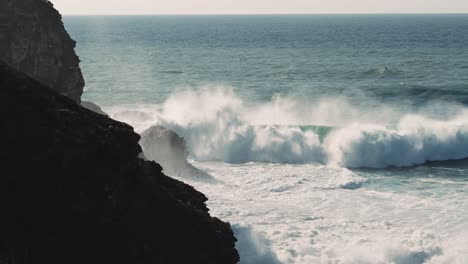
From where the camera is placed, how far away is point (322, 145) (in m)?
40.8

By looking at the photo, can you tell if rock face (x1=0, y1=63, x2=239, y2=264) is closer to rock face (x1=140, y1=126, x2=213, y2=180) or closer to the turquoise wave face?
rock face (x1=140, y1=126, x2=213, y2=180)

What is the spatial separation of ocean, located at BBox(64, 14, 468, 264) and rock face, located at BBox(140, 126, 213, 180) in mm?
668

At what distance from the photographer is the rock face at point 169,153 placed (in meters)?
32.1

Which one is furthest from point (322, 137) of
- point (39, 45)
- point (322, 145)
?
point (39, 45)

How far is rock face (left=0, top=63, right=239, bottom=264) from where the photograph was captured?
11703mm

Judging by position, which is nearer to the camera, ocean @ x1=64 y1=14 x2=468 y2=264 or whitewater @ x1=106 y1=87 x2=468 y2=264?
whitewater @ x1=106 y1=87 x2=468 y2=264

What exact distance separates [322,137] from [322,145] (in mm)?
2376

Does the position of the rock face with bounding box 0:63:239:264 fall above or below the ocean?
above

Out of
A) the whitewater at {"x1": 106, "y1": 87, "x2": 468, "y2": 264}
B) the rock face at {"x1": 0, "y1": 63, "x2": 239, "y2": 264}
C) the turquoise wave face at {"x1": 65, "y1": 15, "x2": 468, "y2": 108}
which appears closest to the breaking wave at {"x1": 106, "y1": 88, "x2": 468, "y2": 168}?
the whitewater at {"x1": 106, "y1": 87, "x2": 468, "y2": 264}

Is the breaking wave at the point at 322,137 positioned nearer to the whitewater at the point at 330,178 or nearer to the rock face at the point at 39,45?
the whitewater at the point at 330,178

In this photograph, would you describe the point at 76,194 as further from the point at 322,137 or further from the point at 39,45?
the point at 322,137

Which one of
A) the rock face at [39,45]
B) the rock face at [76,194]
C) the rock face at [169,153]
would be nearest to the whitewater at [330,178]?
the rock face at [169,153]

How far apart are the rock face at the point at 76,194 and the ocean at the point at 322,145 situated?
22.7 feet

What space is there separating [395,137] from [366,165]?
186 inches
